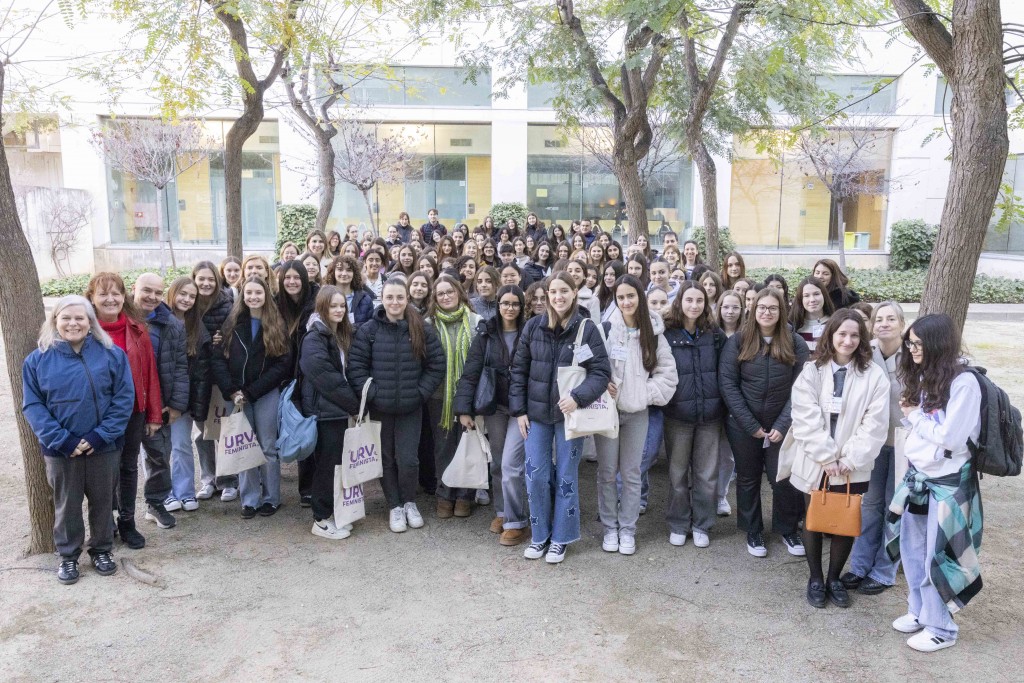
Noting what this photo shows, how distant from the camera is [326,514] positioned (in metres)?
5.75

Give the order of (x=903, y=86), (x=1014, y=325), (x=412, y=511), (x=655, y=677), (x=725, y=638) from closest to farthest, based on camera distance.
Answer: (x=655, y=677)
(x=725, y=638)
(x=412, y=511)
(x=1014, y=325)
(x=903, y=86)

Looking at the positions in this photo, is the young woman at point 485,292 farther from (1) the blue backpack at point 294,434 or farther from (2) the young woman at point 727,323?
(2) the young woman at point 727,323

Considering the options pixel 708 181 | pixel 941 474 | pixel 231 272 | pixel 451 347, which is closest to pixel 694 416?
pixel 941 474

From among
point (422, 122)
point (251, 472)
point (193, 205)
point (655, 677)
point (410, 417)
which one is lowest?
point (655, 677)

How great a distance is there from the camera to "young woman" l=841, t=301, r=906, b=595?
4.81m

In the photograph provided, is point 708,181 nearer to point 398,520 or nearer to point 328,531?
Result: point 398,520

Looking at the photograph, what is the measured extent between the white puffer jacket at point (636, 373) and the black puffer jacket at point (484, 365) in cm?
75

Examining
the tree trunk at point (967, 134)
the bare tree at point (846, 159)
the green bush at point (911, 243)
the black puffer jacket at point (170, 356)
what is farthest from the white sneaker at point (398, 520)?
the green bush at point (911, 243)

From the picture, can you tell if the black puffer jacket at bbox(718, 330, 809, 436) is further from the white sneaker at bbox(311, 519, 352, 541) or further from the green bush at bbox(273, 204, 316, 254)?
the green bush at bbox(273, 204, 316, 254)

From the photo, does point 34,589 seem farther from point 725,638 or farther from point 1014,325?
point 1014,325

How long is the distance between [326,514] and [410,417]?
0.94 metres

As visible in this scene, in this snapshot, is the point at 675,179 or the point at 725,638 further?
the point at 675,179

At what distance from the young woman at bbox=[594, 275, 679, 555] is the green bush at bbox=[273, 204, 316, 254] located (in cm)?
1930

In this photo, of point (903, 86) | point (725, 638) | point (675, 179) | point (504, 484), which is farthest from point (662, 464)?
point (903, 86)
